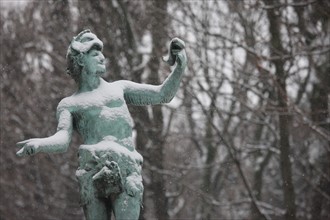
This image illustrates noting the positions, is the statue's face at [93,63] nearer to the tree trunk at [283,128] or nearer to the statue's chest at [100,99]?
the statue's chest at [100,99]

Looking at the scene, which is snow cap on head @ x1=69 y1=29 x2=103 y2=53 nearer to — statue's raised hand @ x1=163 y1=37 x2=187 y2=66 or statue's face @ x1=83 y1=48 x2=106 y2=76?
statue's face @ x1=83 y1=48 x2=106 y2=76

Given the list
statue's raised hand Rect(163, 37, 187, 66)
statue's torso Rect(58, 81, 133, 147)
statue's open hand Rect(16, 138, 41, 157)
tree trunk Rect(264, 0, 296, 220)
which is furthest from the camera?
tree trunk Rect(264, 0, 296, 220)

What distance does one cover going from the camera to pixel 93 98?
8.90 meters

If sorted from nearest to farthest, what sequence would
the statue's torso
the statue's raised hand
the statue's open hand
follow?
the statue's open hand
the statue's torso
the statue's raised hand

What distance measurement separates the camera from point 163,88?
9.10 meters

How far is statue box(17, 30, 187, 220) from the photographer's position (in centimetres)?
855

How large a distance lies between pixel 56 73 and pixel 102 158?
780 inches

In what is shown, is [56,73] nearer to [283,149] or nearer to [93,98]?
[283,149]

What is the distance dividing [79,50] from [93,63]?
0.15m

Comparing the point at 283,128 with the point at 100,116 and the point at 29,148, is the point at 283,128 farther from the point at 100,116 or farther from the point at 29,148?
the point at 29,148

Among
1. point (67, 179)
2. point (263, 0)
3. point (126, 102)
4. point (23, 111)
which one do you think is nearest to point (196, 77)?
point (263, 0)

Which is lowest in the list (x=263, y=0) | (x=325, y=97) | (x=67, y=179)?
(x=67, y=179)

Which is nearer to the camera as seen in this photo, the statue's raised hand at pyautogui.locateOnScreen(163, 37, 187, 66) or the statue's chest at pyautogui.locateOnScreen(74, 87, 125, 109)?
the statue's chest at pyautogui.locateOnScreen(74, 87, 125, 109)

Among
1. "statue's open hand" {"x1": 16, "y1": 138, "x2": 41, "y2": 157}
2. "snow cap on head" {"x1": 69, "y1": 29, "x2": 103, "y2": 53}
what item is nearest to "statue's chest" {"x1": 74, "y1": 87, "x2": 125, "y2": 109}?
"snow cap on head" {"x1": 69, "y1": 29, "x2": 103, "y2": 53}
